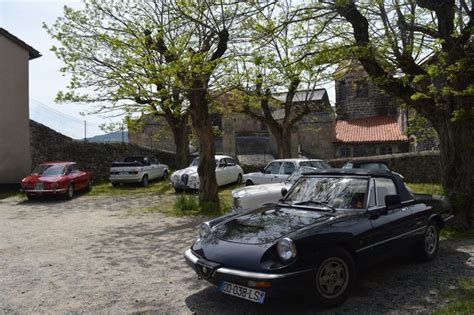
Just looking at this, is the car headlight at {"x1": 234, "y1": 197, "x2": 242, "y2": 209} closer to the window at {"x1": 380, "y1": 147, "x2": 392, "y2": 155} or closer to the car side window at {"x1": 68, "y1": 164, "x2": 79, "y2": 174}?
the car side window at {"x1": 68, "y1": 164, "x2": 79, "y2": 174}

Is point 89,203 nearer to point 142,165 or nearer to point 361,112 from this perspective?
point 142,165

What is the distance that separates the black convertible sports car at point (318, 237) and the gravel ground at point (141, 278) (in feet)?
1.24

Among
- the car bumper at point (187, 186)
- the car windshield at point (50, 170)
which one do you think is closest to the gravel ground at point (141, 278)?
the car windshield at point (50, 170)

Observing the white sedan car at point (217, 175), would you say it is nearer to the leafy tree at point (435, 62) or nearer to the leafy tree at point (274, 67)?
the leafy tree at point (274, 67)

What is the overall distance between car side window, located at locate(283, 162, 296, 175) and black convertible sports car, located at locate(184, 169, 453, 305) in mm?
8650

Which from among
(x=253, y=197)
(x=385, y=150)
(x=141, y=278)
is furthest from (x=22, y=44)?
(x=385, y=150)

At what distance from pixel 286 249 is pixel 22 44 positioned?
65.8 ft

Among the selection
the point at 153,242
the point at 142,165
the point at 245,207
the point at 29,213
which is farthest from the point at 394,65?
the point at 142,165

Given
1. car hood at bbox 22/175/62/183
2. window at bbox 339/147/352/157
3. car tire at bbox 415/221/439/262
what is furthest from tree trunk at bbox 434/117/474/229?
window at bbox 339/147/352/157

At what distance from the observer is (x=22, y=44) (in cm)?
2002

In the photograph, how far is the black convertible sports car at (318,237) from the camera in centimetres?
430

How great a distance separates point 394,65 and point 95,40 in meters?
12.7

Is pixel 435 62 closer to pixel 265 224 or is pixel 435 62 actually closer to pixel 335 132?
pixel 265 224

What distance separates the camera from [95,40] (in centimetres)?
1742
